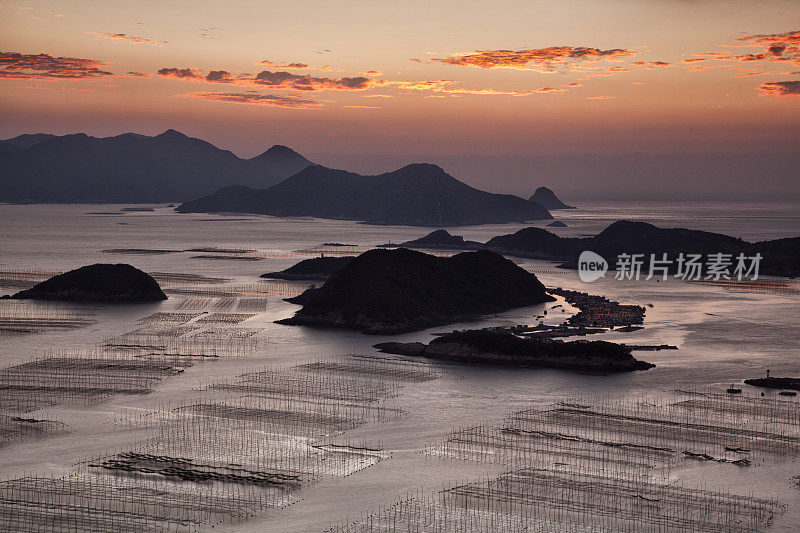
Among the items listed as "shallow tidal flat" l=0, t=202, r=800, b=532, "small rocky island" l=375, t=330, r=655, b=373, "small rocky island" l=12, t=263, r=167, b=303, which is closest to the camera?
"shallow tidal flat" l=0, t=202, r=800, b=532

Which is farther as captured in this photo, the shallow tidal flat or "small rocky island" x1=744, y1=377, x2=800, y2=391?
"small rocky island" x1=744, y1=377, x2=800, y2=391

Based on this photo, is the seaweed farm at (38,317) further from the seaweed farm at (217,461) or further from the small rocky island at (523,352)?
the small rocky island at (523,352)

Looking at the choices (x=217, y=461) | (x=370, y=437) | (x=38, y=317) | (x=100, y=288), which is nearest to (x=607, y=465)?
(x=370, y=437)

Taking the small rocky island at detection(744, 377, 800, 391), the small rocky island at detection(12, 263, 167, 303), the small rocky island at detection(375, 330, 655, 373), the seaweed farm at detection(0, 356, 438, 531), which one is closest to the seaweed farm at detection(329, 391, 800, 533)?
the small rocky island at detection(744, 377, 800, 391)

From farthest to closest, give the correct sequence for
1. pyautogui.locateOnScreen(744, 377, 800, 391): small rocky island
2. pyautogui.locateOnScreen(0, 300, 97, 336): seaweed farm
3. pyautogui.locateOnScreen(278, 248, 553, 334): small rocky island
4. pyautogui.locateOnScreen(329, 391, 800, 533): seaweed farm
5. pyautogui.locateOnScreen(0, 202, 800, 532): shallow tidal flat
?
pyautogui.locateOnScreen(278, 248, 553, 334): small rocky island, pyautogui.locateOnScreen(0, 300, 97, 336): seaweed farm, pyautogui.locateOnScreen(744, 377, 800, 391): small rocky island, pyautogui.locateOnScreen(0, 202, 800, 532): shallow tidal flat, pyautogui.locateOnScreen(329, 391, 800, 533): seaweed farm

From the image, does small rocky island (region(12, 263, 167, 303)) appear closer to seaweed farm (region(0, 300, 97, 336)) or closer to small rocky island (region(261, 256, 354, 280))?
seaweed farm (region(0, 300, 97, 336))

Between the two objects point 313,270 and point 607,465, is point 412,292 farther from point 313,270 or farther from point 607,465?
point 607,465

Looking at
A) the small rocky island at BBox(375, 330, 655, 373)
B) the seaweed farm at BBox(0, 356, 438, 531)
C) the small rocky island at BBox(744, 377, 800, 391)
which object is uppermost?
the small rocky island at BBox(375, 330, 655, 373)
